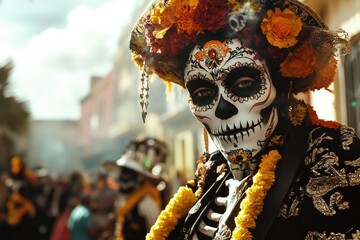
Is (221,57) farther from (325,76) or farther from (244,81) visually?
(325,76)

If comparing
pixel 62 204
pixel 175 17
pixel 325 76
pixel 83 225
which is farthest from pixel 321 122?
pixel 62 204

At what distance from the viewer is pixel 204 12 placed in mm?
2990

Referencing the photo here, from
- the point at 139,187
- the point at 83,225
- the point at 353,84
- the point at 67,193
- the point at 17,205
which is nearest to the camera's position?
the point at 353,84

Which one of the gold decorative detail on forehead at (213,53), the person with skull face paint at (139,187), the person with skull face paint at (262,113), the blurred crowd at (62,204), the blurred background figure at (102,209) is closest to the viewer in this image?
the person with skull face paint at (262,113)

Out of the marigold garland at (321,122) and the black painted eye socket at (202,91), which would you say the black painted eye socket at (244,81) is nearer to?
the black painted eye socket at (202,91)

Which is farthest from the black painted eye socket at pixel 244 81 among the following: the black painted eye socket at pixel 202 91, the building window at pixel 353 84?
the building window at pixel 353 84

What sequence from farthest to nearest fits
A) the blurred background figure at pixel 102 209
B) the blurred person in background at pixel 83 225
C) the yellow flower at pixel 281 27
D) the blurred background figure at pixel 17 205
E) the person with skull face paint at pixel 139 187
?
the blurred background figure at pixel 17 205 < the blurred person in background at pixel 83 225 < the blurred background figure at pixel 102 209 < the person with skull face paint at pixel 139 187 < the yellow flower at pixel 281 27

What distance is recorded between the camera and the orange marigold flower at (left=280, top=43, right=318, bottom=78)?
9.73 ft

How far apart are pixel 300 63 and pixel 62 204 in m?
10.4

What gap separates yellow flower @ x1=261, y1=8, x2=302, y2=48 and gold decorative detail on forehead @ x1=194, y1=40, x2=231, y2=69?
Result: 215 millimetres

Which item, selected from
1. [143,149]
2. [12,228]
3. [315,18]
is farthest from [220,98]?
[12,228]

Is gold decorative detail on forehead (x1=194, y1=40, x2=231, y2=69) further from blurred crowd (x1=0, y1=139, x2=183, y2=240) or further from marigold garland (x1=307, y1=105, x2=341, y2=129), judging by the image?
blurred crowd (x1=0, y1=139, x2=183, y2=240)

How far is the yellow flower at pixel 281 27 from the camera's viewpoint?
2.89 metres

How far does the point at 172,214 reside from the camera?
335 centimetres
